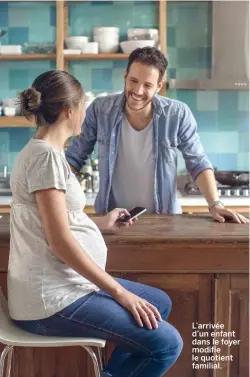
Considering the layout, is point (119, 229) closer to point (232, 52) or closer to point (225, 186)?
point (225, 186)

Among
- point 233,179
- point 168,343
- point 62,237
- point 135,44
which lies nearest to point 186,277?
point 168,343

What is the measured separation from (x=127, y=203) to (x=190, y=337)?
31.2 inches

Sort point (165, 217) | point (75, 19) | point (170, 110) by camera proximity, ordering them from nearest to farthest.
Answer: point (165, 217) < point (170, 110) < point (75, 19)

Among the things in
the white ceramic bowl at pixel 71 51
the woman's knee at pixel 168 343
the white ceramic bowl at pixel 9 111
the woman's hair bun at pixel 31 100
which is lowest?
the woman's knee at pixel 168 343

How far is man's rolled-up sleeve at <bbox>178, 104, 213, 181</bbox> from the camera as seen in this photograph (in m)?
2.77

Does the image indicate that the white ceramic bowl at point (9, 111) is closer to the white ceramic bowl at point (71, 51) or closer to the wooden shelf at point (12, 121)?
the wooden shelf at point (12, 121)

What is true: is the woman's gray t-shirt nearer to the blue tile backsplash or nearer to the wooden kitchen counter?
the wooden kitchen counter

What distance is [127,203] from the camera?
2830 mm

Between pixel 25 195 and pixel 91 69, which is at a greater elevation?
pixel 91 69

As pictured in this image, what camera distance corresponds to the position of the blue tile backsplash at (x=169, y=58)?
15.2ft

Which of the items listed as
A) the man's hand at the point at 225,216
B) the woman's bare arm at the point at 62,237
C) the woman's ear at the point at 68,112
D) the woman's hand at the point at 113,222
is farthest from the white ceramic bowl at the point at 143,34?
the woman's bare arm at the point at 62,237

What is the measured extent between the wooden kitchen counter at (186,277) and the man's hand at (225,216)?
0.48 feet

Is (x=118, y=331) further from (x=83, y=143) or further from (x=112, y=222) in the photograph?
(x=83, y=143)

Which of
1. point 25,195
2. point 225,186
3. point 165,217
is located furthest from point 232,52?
point 25,195
